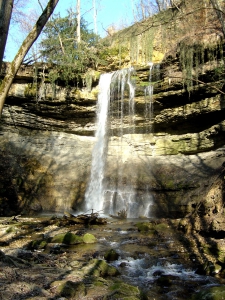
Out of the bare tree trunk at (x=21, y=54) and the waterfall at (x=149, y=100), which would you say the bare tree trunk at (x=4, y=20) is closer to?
the bare tree trunk at (x=21, y=54)

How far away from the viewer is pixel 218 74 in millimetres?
12852

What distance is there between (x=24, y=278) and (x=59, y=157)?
1343 cm

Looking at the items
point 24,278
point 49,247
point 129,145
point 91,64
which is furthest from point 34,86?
point 24,278

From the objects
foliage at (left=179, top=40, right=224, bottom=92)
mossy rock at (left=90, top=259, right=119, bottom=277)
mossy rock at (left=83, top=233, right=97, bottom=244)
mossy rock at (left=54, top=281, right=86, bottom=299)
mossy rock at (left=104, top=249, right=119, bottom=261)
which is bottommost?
mossy rock at (left=83, top=233, right=97, bottom=244)

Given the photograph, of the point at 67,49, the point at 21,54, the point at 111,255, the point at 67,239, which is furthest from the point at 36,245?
the point at 67,49

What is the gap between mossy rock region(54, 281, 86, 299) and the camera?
377 cm

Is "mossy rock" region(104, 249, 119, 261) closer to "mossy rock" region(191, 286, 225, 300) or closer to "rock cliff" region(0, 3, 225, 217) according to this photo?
"mossy rock" region(191, 286, 225, 300)

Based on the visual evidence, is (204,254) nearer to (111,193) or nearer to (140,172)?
(111,193)

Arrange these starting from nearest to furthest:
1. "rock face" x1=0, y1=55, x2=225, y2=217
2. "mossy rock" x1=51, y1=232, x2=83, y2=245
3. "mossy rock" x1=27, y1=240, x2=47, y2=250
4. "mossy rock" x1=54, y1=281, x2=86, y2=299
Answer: "mossy rock" x1=54, y1=281, x2=86, y2=299
"mossy rock" x1=27, y1=240, x2=47, y2=250
"mossy rock" x1=51, y1=232, x2=83, y2=245
"rock face" x1=0, y1=55, x2=225, y2=217

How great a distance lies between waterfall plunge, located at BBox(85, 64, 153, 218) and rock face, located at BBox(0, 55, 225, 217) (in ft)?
0.53

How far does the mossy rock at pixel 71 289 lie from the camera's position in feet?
12.4

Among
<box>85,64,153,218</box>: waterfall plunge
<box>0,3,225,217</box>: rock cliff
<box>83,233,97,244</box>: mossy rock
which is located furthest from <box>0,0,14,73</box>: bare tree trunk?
<box>85,64,153,218</box>: waterfall plunge

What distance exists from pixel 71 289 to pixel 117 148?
14.1 m

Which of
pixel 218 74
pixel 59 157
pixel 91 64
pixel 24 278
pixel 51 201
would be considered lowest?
pixel 51 201
